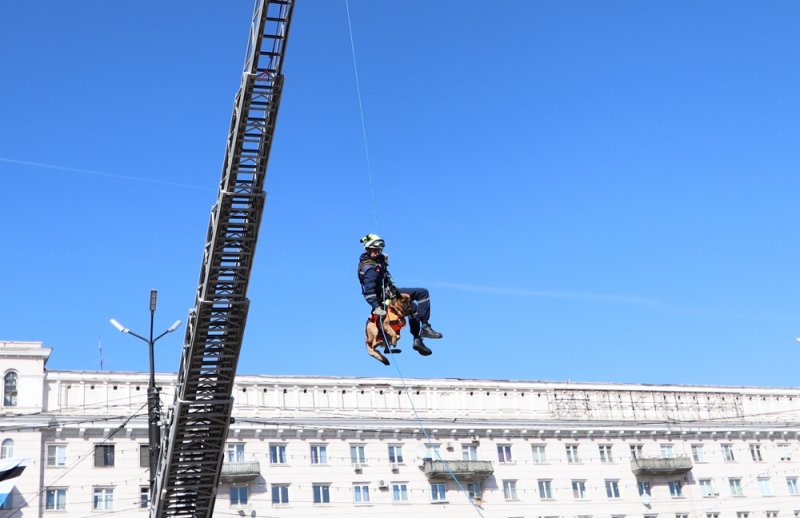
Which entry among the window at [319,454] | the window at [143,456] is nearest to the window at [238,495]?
the window at [319,454]

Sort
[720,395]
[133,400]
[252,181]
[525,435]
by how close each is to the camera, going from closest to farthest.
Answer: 1. [252,181]
2. [133,400]
3. [525,435]
4. [720,395]

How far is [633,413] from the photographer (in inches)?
2591

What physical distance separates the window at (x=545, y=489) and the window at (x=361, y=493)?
35.0ft

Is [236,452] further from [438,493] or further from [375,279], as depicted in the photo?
[375,279]

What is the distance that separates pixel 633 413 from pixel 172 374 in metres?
28.7

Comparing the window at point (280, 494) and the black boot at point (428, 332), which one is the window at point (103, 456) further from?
the black boot at point (428, 332)

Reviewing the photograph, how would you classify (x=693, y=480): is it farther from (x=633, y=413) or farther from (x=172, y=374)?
(x=172, y=374)

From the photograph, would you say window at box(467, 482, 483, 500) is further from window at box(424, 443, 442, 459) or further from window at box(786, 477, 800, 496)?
window at box(786, 477, 800, 496)

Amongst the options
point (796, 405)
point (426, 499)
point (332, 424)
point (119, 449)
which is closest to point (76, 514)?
point (119, 449)

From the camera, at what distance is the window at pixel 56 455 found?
51.6 metres

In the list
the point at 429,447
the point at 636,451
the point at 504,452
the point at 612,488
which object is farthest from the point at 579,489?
the point at 429,447

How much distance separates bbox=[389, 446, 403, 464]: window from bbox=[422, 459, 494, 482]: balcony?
54.1 inches

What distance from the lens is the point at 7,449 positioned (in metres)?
50.9

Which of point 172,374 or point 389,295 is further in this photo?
point 172,374
